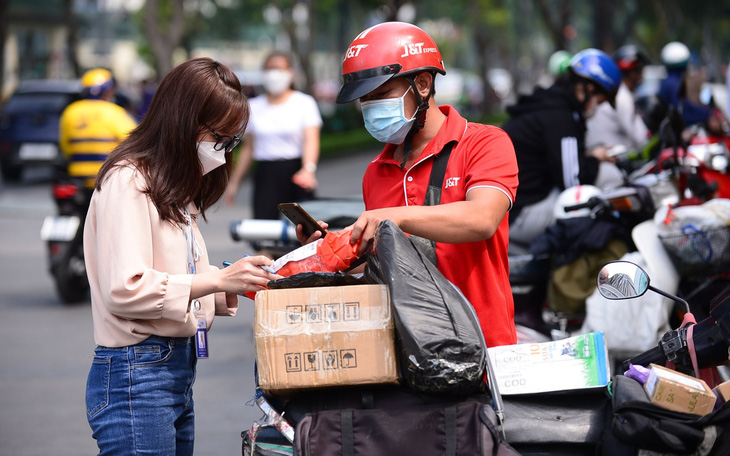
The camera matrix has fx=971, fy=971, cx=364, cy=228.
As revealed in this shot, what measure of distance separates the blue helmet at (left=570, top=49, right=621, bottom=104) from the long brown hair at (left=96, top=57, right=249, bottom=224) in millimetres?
3770

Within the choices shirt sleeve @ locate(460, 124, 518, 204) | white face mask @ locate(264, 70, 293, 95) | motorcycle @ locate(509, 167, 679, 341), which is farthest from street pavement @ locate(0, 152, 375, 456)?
shirt sleeve @ locate(460, 124, 518, 204)

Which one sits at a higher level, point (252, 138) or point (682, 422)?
point (252, 138)

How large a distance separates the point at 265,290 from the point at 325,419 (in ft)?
1.22

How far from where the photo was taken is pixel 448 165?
119 inches

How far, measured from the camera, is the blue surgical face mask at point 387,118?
10.0ft

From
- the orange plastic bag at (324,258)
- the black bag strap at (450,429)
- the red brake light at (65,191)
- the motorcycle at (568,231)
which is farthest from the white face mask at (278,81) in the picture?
the black bag strap at (450,429)

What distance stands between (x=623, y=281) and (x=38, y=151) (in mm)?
17803

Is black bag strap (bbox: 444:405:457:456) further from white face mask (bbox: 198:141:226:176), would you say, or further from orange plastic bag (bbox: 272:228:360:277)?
white face mask (bbox: 198:141:226:176)

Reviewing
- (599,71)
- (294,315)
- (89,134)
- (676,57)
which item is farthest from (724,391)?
(676,57)

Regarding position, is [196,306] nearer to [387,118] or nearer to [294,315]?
[294,315]

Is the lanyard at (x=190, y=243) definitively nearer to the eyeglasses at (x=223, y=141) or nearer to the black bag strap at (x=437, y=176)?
the eyeglasses at (x=223, y=141)

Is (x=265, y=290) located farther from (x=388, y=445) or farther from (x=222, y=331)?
(x=222, y=331)

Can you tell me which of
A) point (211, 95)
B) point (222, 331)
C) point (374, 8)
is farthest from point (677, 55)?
point (374, 8)

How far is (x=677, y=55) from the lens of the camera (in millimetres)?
9945
